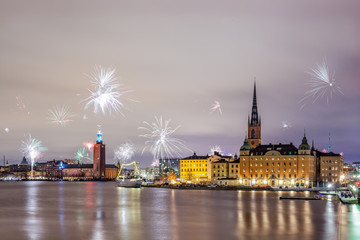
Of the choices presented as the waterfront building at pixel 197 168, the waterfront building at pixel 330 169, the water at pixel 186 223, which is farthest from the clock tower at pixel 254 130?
the water at pixel 186 223

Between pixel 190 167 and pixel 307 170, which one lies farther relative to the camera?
pixel 190 167

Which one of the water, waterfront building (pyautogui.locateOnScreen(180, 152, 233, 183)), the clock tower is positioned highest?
the clock tower

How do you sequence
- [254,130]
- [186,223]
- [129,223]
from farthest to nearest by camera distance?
[254,130]
[186,223]
[129,223]

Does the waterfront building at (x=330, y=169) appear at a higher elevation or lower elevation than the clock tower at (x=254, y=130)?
lower

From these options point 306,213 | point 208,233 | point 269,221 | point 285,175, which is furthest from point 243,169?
point 208,233

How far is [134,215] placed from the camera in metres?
49.2

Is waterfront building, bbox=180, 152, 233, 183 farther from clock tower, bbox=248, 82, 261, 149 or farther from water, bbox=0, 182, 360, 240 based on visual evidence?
water, bbox=0, 182, 360, 240

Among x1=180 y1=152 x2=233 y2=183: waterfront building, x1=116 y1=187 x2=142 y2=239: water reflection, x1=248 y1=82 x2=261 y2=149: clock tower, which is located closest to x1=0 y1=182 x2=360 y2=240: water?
x1=116 y1=187 x2=142 y2=239: water reflection

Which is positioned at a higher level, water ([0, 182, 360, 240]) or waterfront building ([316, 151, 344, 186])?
waterfront building ([316, 151, 344, 186])

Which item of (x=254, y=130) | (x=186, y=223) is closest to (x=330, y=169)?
(x=254, y=130)

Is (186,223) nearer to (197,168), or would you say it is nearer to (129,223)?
(129,223)

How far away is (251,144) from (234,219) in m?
81.6

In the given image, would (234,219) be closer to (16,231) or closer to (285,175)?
(16,231)

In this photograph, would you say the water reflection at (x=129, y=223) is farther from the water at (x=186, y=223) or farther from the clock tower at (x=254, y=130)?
the clock tower at (x=254, y=130)
